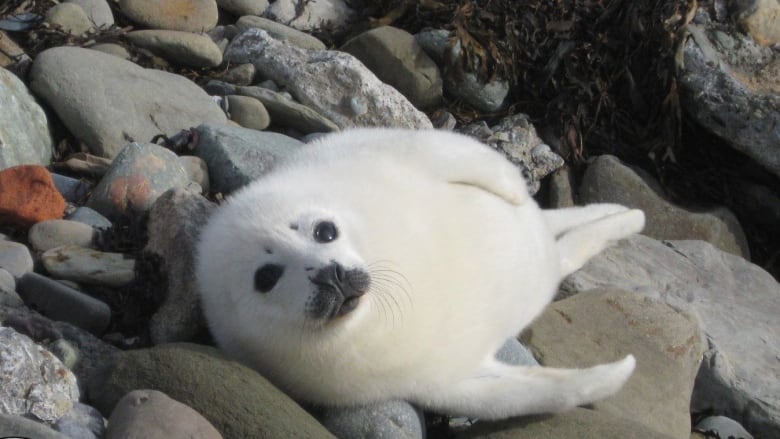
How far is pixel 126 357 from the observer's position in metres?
3.31

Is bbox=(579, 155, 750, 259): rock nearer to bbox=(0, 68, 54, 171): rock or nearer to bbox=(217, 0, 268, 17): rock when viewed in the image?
bbox=(217, 0, 268, 17): rock

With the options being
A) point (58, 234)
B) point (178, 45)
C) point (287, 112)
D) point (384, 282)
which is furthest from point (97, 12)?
point (384, 282)

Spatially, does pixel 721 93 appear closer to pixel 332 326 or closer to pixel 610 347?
pixel 610 347

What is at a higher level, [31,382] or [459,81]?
[31,382]

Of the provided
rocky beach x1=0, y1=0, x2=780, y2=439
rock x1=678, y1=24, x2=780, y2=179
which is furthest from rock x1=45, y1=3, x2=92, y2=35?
rock x1=678, y1=24, x2=780, y2=179

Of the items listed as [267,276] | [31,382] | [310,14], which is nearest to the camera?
[31,382]

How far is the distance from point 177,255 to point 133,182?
62 centimetres

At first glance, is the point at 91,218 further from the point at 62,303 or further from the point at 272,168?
the point at 272,168

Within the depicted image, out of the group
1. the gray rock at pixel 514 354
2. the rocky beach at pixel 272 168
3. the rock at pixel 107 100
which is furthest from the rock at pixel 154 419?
the rock at pixel 107 100

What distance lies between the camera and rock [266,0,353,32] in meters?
6.86

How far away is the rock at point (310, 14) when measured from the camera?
686cm

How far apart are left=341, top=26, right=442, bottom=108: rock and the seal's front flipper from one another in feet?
9.89

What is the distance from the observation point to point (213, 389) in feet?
10.5

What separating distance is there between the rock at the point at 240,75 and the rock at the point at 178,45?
120 millimetres
